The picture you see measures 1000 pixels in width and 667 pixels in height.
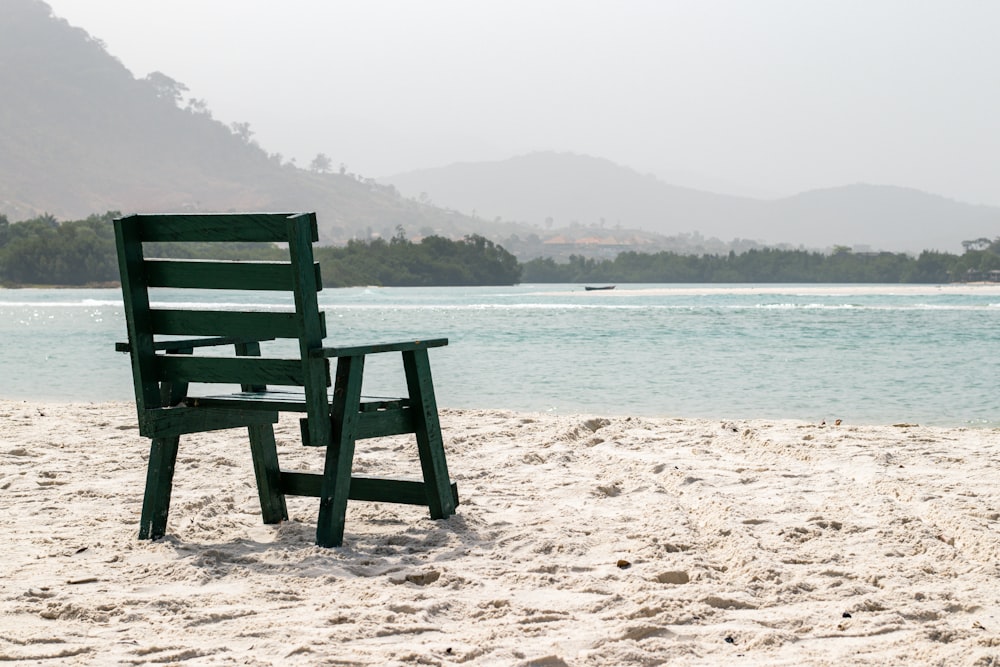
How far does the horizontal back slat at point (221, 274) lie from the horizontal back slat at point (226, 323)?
117 mm

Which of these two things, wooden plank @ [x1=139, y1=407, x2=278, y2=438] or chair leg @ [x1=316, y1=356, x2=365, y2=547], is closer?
chair leg @ [x1=316, y1=356, x2=365, y2=547]

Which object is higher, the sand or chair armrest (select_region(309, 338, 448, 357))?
chair armrest (select_region(309, 338, 448, 357))

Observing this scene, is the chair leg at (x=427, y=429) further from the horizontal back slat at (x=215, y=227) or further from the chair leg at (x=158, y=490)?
the chair leg at (x=158, y=490)

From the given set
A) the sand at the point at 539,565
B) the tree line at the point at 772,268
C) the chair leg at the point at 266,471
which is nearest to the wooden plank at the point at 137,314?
the chair leg at the point at 266,471

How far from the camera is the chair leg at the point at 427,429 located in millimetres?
4555

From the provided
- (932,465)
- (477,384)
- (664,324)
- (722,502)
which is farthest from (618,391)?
(664,324)

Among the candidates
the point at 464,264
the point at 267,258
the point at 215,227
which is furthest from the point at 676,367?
the point at 464,264

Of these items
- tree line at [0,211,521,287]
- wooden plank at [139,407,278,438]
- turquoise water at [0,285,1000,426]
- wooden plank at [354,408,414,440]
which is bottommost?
turquoise water at [0,285,1000,426]

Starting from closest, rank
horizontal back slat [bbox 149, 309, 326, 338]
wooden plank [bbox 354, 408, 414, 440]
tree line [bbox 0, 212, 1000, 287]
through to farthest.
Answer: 1. horizontal back slat [bbox 149, 309, 326, 338]
2. wooden plank [bbox 354, 408, 414, 440]
3. tree line [bbox 0, 212, 1000, 287]

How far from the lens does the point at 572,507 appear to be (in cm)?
511

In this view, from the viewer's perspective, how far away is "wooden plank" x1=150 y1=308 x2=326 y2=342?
13.4ft

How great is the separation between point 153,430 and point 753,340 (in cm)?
2284

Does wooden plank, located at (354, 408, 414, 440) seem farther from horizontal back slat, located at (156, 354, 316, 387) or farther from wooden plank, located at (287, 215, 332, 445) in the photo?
horizontal back slat, located at (156, 354, 316, 387)

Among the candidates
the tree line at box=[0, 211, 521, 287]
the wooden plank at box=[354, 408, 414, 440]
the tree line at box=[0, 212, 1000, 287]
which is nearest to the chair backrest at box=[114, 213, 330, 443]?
the wooden plank at box=[354, 408, 414, 440]
